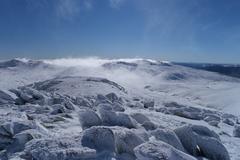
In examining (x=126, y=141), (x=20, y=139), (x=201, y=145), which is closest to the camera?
(x=126, y=141)

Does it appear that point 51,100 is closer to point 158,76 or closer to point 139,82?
A: point 139,82

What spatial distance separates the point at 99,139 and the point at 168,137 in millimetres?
1684

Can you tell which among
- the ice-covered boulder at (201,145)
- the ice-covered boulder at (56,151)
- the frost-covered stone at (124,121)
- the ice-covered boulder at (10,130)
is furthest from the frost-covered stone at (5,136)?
the ice-covered boulder at (201,145)

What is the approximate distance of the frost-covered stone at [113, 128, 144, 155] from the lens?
624cm

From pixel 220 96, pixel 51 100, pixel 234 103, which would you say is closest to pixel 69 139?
pixel 51 100

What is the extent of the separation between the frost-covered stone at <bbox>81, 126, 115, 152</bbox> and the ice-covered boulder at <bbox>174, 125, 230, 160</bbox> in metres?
2.17

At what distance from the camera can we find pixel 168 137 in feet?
23.1

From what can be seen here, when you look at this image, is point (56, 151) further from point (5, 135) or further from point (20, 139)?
point (5, 135)

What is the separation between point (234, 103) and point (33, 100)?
73.9 ft

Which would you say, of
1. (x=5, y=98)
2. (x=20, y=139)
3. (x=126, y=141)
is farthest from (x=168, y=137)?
(x=5, y=98)

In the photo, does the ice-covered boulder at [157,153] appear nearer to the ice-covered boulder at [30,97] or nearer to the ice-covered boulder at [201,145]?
the ice-covered boulder at [201,145]

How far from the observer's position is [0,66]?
74.7 m

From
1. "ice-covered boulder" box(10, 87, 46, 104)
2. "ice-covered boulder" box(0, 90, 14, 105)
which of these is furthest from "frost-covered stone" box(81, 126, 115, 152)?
"ice-covered boulder" box(0, 90, 14, 105)

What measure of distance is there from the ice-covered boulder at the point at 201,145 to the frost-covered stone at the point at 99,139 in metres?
2.17
